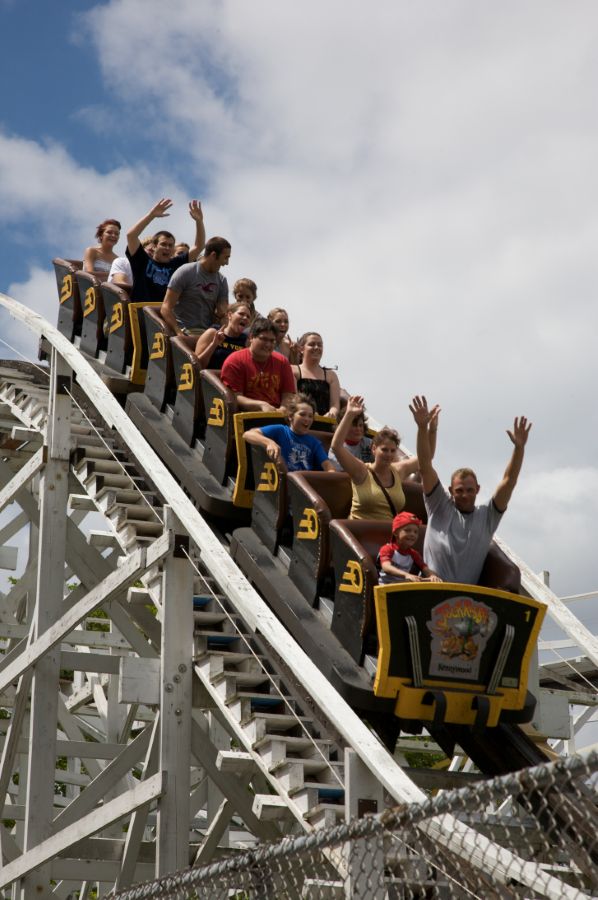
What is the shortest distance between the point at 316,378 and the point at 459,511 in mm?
3142

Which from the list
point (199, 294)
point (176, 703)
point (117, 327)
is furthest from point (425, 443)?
point (117, 327)

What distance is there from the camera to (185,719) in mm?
7066

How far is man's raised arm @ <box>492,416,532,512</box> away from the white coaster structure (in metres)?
1.02

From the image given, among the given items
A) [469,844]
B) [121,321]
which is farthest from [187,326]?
[469,844]

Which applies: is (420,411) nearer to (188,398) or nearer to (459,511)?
(459,511)

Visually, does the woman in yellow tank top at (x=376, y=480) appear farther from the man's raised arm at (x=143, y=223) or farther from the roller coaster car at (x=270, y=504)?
the man's raised arm at (x=143, y=223)

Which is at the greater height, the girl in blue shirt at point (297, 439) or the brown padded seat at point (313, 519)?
the girl in blue shirt at point (297, 439)

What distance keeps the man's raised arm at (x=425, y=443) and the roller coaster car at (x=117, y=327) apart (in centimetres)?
431

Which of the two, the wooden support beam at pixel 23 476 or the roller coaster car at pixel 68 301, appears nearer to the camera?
the wooden support beam at pixel 23 476

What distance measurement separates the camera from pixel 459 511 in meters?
6.30

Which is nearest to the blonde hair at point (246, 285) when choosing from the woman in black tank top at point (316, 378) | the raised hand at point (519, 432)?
the woman in black tank top at point (316, 378)

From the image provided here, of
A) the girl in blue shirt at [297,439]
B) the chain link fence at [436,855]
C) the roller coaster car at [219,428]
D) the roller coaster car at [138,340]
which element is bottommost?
the chain link fence at [436,855]

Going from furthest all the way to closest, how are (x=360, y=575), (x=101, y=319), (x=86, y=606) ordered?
(x=101, y=319) → (x=86, y=606) → (x=360, y=575)

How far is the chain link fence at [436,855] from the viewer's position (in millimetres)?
3076
